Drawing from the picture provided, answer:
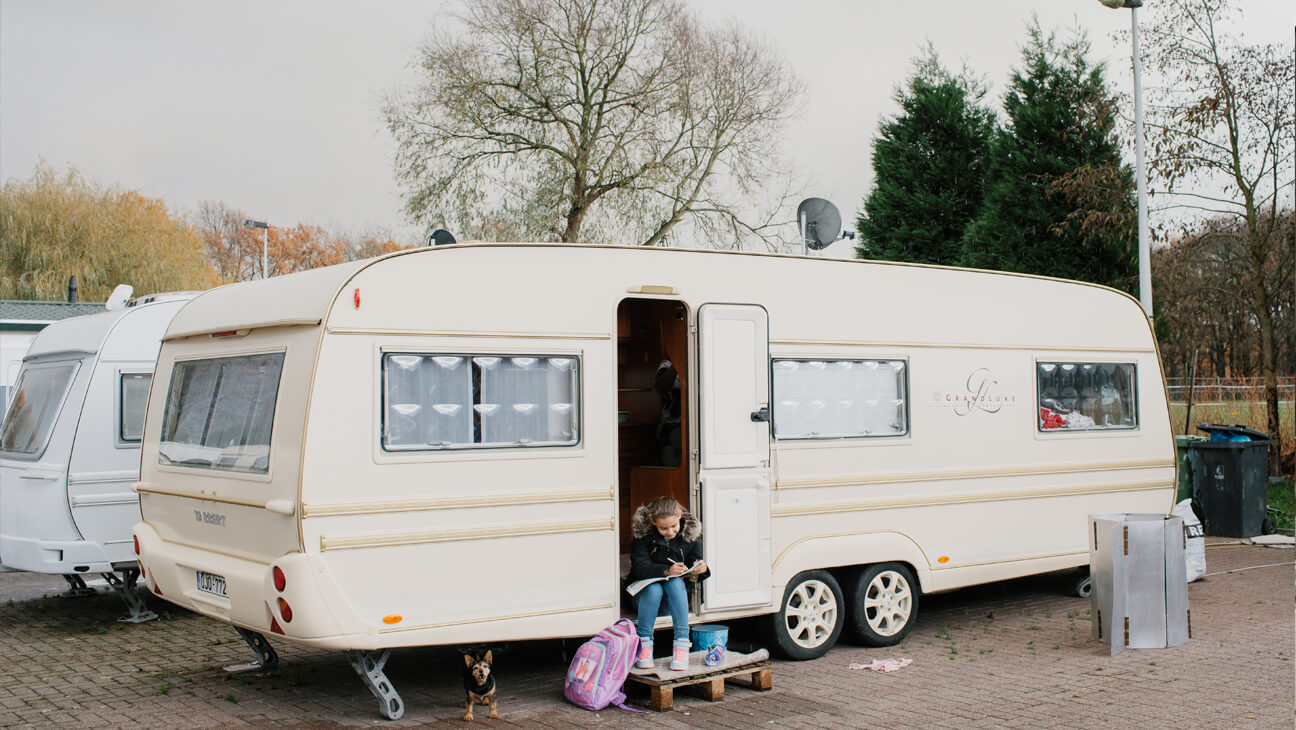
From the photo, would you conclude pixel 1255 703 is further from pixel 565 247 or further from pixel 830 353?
pixel 565 247

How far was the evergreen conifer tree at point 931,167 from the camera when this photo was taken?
24.8m

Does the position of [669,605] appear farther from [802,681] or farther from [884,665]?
[884,665]

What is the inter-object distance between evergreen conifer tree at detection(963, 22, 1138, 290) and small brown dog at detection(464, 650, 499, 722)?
16005 mm

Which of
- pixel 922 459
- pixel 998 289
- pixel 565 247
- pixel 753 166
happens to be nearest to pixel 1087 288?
pixel 998 289

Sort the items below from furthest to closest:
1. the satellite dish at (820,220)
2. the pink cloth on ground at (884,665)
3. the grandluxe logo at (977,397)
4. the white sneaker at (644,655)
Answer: the satellite dish at (820,220) < the grandluxe logo at (977,397) < the pink cloth on ground at (884,665) < the white sneaker at (644,655)

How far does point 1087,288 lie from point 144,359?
781cm

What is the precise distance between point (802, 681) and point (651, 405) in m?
2.61

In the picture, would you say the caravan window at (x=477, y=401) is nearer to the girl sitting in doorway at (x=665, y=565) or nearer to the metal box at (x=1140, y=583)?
the girl sitting in doorway at (x=665, y=565)

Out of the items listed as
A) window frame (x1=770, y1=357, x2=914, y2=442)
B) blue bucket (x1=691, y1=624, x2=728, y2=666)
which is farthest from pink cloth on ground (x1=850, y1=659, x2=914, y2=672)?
window frame (x1=770, y1=357, x2=914, y2=442)

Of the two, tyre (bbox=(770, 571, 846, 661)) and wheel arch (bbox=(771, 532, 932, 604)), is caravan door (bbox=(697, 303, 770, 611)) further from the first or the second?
tyre (bbox=(770, 571, 846, 661))

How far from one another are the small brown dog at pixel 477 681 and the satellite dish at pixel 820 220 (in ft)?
17.6

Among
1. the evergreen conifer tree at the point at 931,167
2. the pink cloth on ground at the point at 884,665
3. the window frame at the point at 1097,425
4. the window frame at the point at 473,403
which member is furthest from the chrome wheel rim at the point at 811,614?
the evergreen conifer tree at the point at 931,167

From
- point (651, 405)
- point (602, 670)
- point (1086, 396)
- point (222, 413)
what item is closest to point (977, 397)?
point (1086, 396)

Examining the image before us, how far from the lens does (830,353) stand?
26.1 ft
